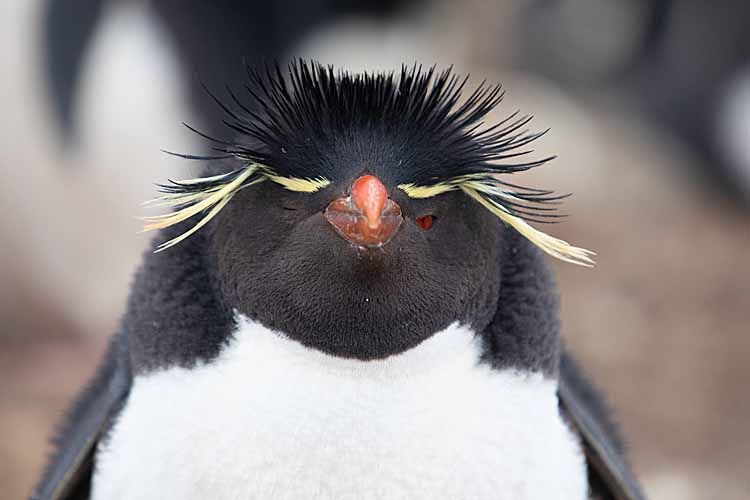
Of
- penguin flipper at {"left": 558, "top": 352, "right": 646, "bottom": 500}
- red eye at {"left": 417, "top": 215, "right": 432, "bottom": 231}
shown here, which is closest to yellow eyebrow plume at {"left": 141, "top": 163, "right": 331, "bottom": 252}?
red eye at {"left": 417, "top": 215, "right": 432, "bottom": 231}

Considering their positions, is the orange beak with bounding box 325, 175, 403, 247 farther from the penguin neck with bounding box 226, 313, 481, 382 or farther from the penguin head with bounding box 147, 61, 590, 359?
the penguin neck with bounding box 226, 313, 481, 382

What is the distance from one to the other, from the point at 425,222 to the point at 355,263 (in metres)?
0.12

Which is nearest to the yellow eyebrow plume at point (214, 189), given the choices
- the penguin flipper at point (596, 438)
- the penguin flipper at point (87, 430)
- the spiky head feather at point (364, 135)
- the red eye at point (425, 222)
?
the spiky head feather at point (364, 135)

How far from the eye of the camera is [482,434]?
1.46m

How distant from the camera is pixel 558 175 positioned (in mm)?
4500

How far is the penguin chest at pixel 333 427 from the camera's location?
4.56 ft

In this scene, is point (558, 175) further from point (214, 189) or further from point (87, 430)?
point (214, 189)

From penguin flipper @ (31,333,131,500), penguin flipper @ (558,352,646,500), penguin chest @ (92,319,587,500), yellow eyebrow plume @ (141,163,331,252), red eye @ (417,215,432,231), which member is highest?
red eye @ (417,215,432,231)

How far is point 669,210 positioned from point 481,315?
3.29 m

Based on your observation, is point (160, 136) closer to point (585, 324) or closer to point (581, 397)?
point (585, 324)

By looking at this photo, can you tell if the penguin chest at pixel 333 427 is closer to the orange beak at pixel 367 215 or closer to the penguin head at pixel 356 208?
the penguin head at pixel 356 208

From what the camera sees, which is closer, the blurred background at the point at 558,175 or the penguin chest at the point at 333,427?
the penguin chest at the point at 333,427

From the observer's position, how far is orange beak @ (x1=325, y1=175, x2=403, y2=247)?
120 cm

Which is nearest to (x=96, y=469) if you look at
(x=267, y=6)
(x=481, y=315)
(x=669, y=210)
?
(x=481, y=315)
